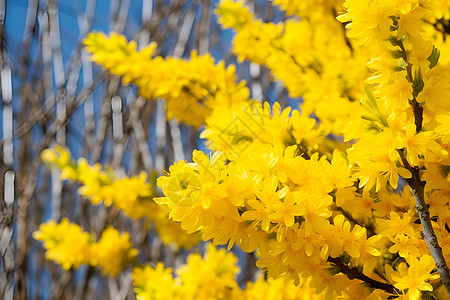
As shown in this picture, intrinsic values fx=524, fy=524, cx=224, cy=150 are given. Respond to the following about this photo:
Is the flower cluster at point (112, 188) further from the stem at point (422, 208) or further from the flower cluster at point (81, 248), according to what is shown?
the stem at point (422, 208)

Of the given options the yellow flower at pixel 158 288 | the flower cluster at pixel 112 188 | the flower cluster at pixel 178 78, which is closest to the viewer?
the yellow flower at pixel 158 288

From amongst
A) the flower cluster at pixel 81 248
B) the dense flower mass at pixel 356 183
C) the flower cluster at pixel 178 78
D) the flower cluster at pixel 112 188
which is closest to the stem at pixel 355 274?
the dense flower mass at pixel 356 183

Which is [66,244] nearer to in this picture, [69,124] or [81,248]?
[81,248]

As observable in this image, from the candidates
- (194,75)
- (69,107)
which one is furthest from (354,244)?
(69,107)

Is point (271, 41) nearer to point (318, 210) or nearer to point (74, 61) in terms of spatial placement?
point (318, 210)

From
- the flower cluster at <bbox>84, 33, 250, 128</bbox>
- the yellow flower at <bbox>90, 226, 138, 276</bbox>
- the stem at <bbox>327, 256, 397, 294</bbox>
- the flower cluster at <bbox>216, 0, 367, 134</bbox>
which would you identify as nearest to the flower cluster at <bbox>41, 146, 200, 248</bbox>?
the yellow flower at <bbox>90, 226, 138, 276</bbox>

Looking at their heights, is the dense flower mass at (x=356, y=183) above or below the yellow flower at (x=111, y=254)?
above

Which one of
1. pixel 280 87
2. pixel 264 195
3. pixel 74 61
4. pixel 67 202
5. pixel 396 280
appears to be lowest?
pixel 67 202

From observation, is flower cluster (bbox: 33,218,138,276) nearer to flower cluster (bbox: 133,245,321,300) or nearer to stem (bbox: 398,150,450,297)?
flower cluster (bbox: 133,245,321,300)
